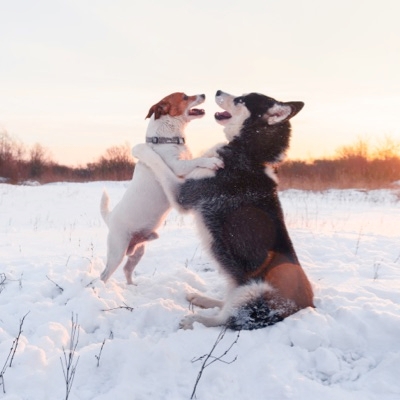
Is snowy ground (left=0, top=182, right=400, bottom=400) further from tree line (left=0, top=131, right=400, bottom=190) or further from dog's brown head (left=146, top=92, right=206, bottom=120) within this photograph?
tree line (left=0, top=131, right=400, bottom=190)

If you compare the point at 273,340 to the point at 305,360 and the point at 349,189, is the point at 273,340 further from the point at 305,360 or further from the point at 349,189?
the point at 349,189

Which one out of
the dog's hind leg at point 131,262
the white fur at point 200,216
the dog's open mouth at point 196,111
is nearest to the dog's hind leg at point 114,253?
the dog's hind leg at point 131,262

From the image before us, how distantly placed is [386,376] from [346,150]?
3252 centimetres

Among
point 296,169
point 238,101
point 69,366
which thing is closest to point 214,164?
point 238,101

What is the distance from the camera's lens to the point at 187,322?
11.3ft

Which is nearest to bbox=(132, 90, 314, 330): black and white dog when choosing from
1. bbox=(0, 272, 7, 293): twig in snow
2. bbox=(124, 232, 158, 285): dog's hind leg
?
bbox=(124, 232, 158, 285): dog's hind leg

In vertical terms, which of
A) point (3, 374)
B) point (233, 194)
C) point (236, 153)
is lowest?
point (3, 374)

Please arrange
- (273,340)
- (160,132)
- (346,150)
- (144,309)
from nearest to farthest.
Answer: (273,340), (144,309), (160,132), (346,150)

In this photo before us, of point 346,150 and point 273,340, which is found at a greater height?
point 346,150

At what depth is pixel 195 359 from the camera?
2.83 m

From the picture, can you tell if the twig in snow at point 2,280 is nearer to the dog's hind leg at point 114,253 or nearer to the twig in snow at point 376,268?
the dog's hind leg at point 114,253

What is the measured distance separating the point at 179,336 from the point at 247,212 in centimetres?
116

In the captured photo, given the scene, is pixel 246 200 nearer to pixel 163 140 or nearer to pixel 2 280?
pixel 163 140

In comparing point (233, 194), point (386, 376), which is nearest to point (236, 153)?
point (233, 194)
